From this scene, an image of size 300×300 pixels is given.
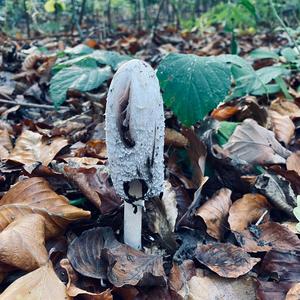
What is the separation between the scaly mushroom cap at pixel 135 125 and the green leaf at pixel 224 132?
0.90m

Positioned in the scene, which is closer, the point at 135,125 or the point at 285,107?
the point at 135,125

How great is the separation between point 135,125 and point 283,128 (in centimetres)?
134

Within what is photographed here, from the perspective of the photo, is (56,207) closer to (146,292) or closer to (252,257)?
(146,292)

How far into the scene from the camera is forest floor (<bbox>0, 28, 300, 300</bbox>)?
1.37 meters

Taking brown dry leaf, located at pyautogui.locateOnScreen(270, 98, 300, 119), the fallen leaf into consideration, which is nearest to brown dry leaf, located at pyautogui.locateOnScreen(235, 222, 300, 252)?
the fallen leaf

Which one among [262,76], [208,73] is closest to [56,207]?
[208,73]

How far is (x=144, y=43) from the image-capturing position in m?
5.67

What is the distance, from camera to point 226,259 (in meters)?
1.51

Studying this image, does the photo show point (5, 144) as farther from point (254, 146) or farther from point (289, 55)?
point (289, 55)

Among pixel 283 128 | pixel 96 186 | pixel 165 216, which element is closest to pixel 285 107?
pixel 283 128

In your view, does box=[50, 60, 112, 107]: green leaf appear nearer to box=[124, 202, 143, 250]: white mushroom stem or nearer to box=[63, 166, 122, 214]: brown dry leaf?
box=[63, 166, 122, 214]: brown dry leaf

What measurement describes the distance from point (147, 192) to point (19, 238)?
435mm

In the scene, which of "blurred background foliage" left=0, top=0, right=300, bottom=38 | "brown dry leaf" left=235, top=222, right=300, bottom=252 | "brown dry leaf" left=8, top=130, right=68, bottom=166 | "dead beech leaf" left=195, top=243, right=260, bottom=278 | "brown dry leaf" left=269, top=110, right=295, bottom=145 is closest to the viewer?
"dead beech leaf" left=195, top=243, right=260, bottom=278

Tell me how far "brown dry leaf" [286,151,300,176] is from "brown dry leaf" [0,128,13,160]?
1312 mm
